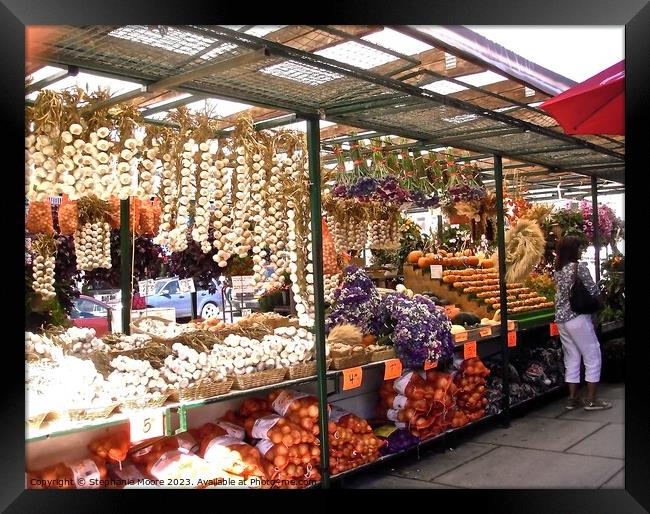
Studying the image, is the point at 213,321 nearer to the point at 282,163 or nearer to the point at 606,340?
the point at 282,163

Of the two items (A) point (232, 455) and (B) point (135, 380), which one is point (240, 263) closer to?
(A) point (232, 455)

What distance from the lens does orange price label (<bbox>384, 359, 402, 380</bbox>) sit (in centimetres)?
420

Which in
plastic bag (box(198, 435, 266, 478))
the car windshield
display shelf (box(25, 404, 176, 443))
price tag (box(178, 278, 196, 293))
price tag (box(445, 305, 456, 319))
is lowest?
plastic bag (box(198, 435, 266, 478))

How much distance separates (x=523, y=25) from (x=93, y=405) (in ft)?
7.95

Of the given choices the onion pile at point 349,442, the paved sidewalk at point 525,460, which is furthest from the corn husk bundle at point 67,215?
the paved sidewalk at point 525,460

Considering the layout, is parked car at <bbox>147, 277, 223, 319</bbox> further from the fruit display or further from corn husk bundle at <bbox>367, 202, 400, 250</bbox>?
the fruit display

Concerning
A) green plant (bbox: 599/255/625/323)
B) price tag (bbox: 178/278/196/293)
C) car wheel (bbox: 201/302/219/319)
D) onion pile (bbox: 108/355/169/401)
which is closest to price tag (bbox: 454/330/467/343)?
price tag (bbox: 178/278/196/293)

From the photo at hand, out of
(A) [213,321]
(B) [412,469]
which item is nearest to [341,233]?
(A) [213,321]

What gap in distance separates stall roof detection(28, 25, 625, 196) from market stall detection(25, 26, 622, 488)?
1 centimetres

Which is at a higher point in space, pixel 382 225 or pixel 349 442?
pixel 382 225

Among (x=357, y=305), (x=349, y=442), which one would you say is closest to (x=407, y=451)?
(x=349, y=442)

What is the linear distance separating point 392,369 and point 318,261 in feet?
3.87

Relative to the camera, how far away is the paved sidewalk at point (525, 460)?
13.5ft

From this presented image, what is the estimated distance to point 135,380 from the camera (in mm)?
2996
